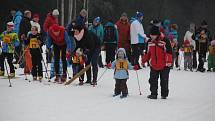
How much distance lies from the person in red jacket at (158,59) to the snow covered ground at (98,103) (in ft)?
1.04

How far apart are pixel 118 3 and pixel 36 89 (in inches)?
1241

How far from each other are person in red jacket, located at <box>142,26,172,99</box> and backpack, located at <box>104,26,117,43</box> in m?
5.86

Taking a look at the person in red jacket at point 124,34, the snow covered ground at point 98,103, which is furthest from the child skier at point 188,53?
the snow covered ground at point 98,103

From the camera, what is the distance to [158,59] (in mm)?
12211

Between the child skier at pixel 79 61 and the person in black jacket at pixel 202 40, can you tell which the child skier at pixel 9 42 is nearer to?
the child skier at pixel 79 61

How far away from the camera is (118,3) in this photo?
4397 centimetres

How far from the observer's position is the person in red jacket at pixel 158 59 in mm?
12203

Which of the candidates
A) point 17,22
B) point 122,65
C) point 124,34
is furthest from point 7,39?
point 124,34

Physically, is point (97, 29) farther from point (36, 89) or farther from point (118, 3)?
point (118, 3)

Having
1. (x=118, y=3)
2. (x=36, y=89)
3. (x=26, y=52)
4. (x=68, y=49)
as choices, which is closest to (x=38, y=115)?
(x=36, y=89)

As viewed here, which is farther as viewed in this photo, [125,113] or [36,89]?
[36,89]

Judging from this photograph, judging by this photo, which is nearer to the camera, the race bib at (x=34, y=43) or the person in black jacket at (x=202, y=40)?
the race bib at (x=34, y=43)

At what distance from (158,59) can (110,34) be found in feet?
20.1

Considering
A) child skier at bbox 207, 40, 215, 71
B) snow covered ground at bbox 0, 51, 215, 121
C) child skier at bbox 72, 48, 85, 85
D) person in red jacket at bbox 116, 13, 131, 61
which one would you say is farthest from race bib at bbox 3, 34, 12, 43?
child skier at bbox 207, 40, 215, 71
